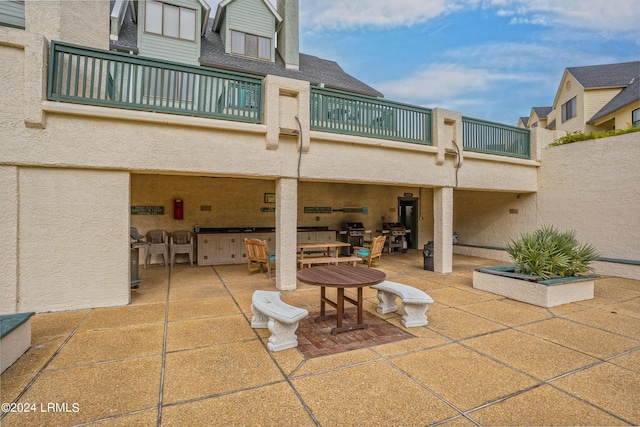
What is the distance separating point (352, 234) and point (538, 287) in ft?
21.3

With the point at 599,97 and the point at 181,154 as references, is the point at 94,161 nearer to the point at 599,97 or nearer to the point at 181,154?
the point at 181,154

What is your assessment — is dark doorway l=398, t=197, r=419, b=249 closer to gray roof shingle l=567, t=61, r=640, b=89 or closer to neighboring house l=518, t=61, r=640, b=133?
neighboring house l=518, t=61, r=640, b=133

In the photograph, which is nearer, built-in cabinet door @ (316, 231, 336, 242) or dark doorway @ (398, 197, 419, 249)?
built-in cabinet door @ (316, 231, 336, 242)

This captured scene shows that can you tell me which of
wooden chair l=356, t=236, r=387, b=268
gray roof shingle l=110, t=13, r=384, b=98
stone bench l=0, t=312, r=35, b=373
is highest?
gray roof shingle l=110, t=13, r=384, b=98

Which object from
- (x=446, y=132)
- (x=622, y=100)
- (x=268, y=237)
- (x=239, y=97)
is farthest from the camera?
(x=622, y=100)

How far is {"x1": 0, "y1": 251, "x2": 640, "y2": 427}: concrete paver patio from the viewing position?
2.47m

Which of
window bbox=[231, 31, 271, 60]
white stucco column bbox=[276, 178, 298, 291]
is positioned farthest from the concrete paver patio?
window bbox=[231, 31, 271, 60]

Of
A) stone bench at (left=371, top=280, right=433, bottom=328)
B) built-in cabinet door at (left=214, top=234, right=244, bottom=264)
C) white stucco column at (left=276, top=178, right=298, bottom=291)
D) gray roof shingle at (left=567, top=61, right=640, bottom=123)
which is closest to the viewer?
stone bench at (left=371, top=280, right=433, bottom=328)

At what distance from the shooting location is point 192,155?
18.6ft

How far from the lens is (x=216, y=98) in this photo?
5.99 meters

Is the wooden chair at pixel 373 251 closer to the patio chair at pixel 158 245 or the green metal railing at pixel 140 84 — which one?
the green metal railing at pixel 140 84

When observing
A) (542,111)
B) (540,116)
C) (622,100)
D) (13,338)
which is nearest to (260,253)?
(13,338)

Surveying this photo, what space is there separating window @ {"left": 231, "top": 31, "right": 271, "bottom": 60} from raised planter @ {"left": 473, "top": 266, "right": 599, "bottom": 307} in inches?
458

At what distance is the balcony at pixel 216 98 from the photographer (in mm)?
5165
